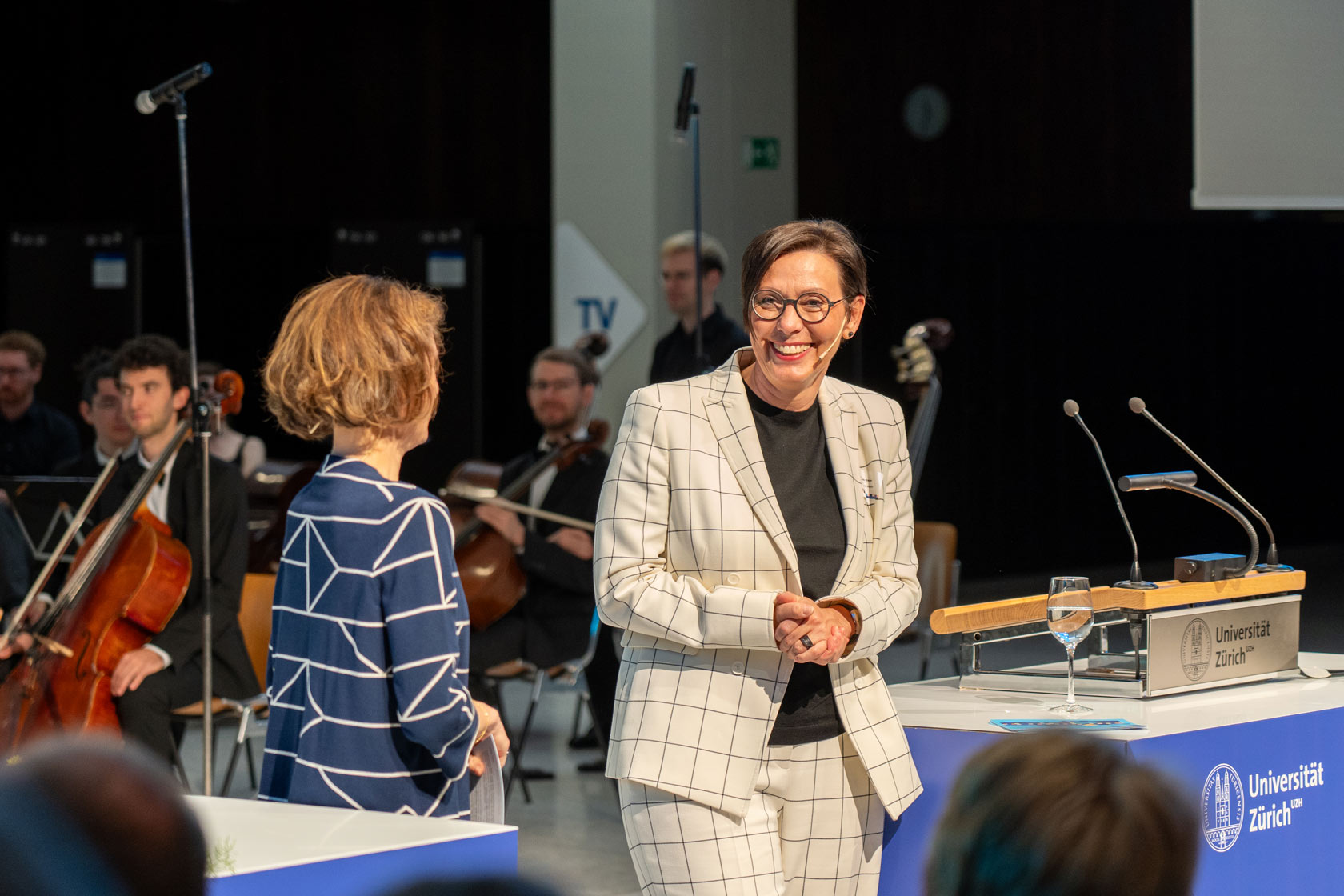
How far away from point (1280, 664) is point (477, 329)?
5.04 metres

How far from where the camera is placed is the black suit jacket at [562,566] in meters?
4.66

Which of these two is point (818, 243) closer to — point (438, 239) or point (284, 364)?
point (284, 364)

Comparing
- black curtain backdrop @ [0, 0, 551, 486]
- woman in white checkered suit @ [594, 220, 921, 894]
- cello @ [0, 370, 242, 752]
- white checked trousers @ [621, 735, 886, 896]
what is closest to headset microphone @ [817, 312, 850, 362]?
woman in white checkered suit @ [594, 220, 921, 894]

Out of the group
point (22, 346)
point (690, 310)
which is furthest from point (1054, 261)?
point (22, 346)

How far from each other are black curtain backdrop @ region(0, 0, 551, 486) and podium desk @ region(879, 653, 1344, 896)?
629 cm

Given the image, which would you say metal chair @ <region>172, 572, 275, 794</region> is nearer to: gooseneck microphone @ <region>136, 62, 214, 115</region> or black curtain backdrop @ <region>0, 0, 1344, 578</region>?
gooseneck microphone @ <region>136, 62, 214, 115</region>

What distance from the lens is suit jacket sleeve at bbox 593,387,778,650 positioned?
6.33 feet

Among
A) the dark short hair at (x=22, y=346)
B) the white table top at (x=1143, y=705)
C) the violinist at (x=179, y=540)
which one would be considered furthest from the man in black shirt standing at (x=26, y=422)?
the white table top at (x=1143, y=705)

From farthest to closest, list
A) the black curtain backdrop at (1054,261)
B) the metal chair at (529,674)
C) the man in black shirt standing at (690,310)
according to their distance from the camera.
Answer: the black curtain backdrop at (1054,261) < the man in black shirt standing at (690,310) < the metal chair at (529,674)

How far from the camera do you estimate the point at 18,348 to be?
6215mm

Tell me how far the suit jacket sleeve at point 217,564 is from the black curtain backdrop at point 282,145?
4485 millimetres

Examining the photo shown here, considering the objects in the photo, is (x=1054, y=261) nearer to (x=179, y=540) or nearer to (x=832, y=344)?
(x=179, y=540)

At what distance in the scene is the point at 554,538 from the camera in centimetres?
474

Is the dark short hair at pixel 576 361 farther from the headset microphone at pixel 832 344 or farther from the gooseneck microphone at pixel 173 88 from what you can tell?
the headset microphone at pixel 832 344
